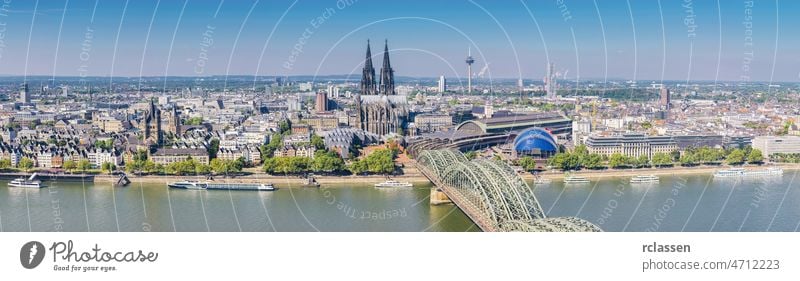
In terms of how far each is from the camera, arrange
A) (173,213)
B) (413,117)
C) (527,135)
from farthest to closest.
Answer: (413,117)
(527,135)
(173,213)

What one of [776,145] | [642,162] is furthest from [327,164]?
[776,145]

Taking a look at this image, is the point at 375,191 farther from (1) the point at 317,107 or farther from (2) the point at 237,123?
(1) the point at 317,107

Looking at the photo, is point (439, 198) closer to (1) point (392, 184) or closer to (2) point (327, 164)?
(1) point (392, 184)

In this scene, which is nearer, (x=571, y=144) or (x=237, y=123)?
(x=571, y=144)

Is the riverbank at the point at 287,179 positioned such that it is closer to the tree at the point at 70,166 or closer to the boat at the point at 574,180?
the tree at the point at 70,166

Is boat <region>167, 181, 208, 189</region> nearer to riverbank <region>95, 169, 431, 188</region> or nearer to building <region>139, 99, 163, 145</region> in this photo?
riverbank <region>95, 169, 431, 188</region>

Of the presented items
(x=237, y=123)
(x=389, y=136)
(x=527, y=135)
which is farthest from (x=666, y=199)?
(x=237, y=123)

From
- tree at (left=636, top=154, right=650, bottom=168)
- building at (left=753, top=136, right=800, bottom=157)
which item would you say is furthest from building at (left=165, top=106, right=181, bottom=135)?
building at (left=753, top=136, right=800, bottom=157)

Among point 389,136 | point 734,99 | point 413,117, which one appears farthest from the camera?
point 734,99

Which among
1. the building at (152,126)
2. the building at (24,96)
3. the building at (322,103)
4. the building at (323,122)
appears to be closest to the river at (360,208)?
the building at (152,126)
